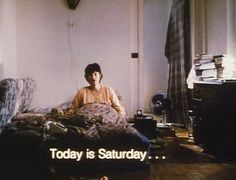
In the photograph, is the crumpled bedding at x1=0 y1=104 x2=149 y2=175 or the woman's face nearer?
the crumpled bedding at x1=0 y1=104 x2=149 y2=175

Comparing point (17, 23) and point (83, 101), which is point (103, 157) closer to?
point (83, 101)

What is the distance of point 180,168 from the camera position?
3.23 m

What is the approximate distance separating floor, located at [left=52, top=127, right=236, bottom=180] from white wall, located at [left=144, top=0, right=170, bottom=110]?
3858mm

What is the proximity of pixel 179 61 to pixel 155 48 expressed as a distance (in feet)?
6.85

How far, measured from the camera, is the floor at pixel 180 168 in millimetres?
2908

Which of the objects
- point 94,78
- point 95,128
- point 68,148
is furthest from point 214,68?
point 68,148

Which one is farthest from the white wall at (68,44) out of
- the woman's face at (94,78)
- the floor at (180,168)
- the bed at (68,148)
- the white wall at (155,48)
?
the white wall at (155,48)

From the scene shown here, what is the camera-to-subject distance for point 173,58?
6.45m

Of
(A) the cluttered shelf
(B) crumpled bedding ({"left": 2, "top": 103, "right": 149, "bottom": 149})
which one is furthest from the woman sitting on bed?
(A) the cluttered shelf

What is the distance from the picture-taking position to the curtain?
584 centimetres

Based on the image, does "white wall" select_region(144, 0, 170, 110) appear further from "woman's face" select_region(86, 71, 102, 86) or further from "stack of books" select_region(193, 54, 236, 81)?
"woman's face" select_region(86, 71, 102, 86)

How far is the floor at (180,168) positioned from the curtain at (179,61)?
1779 millimetres

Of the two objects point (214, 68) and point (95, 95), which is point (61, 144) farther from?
point (214, 68)

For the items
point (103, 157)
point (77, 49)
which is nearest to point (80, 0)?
point (77, 49)
